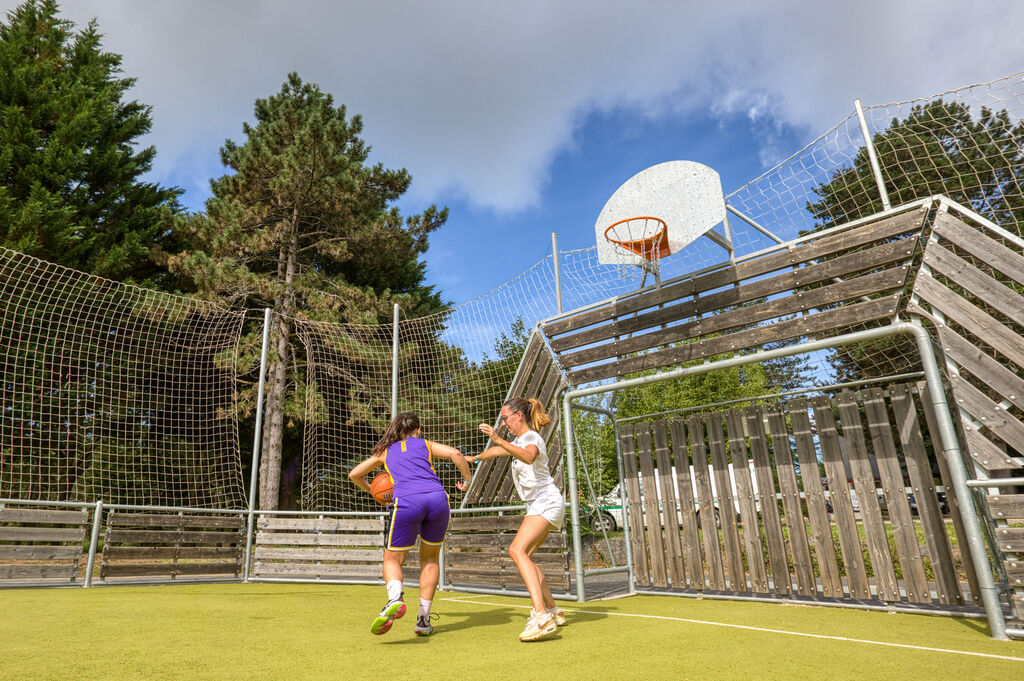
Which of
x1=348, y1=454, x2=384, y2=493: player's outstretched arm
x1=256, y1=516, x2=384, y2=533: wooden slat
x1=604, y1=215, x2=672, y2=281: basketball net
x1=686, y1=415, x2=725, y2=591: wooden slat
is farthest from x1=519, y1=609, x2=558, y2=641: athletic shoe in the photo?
x1=256, y1=516, x2=384, y2=533: wooden slat

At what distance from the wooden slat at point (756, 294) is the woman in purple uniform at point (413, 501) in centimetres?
332

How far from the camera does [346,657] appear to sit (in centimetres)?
338

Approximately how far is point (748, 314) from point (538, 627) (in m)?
3.87

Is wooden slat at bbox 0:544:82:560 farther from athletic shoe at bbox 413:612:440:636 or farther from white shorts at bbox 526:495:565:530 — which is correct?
white shorts at bbox 526:495:565:530

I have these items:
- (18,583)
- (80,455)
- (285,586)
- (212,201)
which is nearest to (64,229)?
(212,201)

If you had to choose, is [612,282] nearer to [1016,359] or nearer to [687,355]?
[687,355]

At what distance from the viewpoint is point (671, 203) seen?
6.51m

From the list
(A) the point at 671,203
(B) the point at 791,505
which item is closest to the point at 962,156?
(A) the point at 671,203

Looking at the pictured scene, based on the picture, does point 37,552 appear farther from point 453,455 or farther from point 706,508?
point 706,508

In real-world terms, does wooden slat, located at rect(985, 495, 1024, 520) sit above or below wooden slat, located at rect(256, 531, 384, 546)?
above

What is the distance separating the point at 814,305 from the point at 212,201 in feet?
55.6

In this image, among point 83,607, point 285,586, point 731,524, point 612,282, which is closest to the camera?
point 83,607

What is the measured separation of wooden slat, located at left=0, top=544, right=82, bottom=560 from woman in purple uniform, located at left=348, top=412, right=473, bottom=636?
20.4 ft

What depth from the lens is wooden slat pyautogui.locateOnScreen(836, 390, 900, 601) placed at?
16.7 ft
